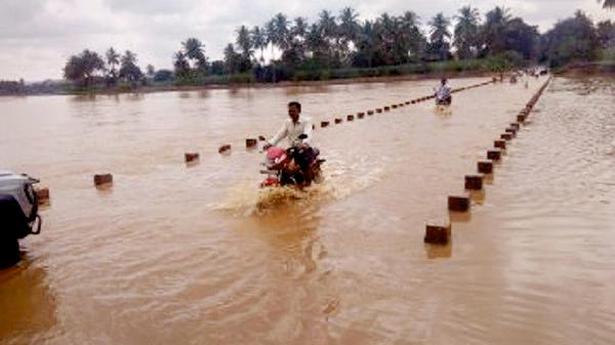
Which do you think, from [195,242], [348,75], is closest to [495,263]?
[195,242]

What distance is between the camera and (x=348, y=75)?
83750 millimetres

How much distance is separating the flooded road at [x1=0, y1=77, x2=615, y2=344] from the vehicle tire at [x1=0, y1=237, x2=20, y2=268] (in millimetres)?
246

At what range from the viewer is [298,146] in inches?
389

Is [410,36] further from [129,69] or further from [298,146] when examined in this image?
[298,146]

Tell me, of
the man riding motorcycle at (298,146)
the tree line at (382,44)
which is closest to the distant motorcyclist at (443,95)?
the man riding motorcycle at (298,146)

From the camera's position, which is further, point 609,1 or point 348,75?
point 348,75

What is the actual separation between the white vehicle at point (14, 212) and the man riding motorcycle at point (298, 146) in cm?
373

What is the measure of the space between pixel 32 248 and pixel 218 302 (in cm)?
327

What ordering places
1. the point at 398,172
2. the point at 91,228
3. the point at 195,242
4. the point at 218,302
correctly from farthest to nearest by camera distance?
the point at 398,172 < the point at 91,228 < the point at 195,242 < the point at 218,302

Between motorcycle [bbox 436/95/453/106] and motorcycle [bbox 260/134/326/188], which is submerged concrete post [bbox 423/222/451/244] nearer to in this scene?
motorcycle [bbox 260/134/326/188]

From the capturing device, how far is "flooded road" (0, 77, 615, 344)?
518cm

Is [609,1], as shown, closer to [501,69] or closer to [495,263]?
[501,69]

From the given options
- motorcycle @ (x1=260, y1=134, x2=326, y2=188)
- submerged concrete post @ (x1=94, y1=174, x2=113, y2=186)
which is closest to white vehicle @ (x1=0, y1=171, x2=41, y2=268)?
motorcycle @ (x1=260, y1=134, x2=326, y2=188)

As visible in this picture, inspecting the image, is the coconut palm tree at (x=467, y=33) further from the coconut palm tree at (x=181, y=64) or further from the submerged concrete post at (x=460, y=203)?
the submerged concrete post at (x=460, y=203)
